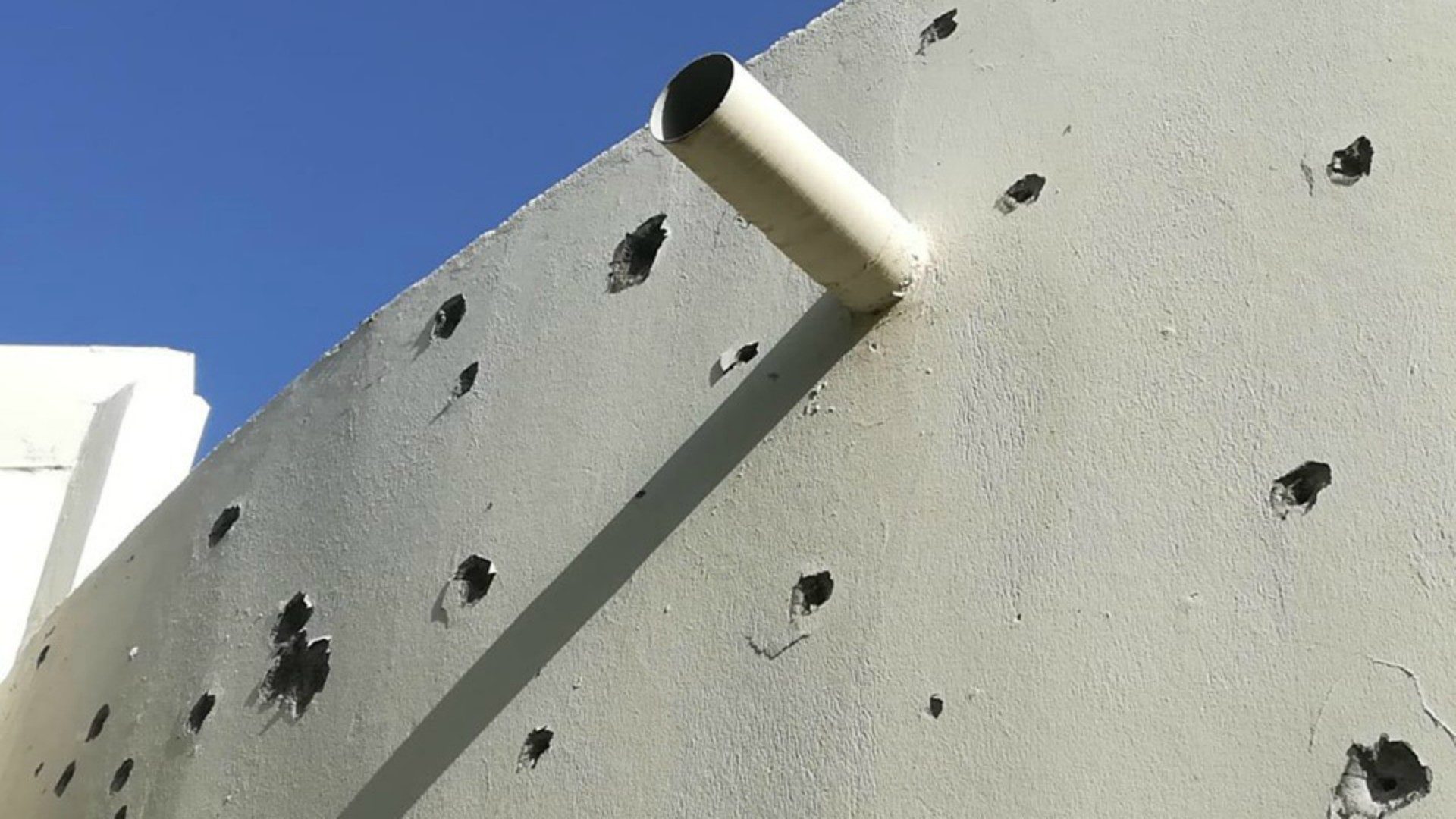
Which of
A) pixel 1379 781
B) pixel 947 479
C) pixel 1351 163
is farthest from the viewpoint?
pixel 947 479

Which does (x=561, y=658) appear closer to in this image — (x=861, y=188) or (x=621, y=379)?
(x=621, y=379)

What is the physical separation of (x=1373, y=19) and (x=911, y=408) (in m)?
0.87

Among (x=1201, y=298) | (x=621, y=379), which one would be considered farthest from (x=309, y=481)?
(x=1201, y=298)

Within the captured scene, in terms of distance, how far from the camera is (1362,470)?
84.6 inches

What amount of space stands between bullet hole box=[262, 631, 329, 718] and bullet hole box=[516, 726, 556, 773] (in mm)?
708

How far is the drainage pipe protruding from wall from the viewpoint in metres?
2.64

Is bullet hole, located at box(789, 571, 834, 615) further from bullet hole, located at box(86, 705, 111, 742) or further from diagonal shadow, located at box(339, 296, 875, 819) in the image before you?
bullet hole, located at box(86, 705, 111, 742)

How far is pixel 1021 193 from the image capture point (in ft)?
9.15

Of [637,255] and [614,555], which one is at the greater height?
[637,255]

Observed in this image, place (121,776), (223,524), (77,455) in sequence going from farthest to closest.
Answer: (77,455) < (223,524) < (121,776)

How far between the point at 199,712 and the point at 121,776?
1.01 feet

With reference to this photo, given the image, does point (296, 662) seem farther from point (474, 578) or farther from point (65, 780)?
point (65, 780)

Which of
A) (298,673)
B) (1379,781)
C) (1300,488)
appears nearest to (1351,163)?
(1300,488)

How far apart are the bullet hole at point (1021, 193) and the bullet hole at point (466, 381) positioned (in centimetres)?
128
